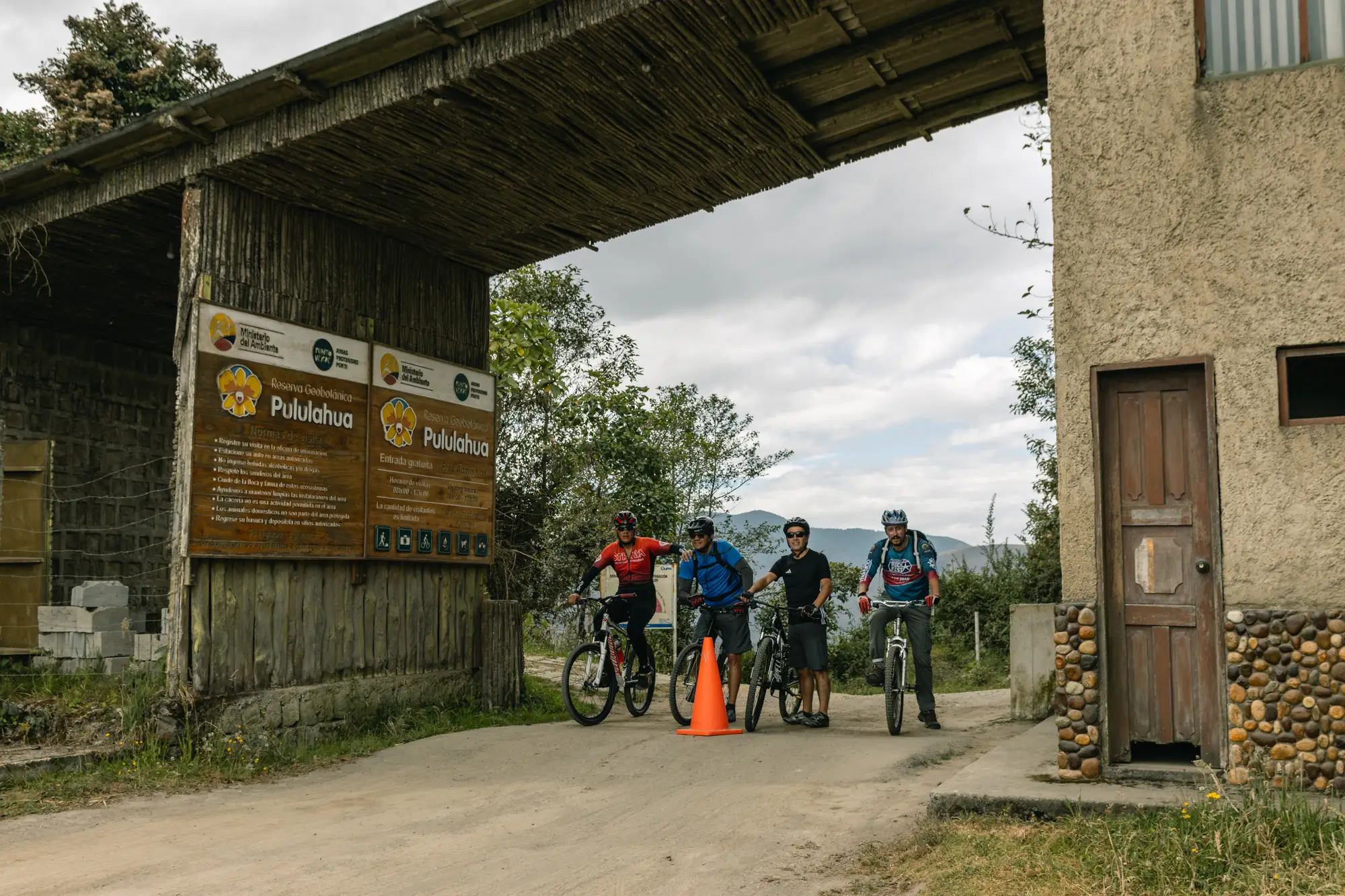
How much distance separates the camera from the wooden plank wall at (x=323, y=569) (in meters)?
9.28

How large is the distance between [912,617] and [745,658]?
864 cm

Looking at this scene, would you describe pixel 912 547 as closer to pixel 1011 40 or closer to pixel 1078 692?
pixel 1078 692

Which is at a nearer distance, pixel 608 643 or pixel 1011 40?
pixel 1011 40

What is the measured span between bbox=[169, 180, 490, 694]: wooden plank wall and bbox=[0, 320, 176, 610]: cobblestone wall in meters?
4.49

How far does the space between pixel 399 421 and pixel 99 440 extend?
195 inches

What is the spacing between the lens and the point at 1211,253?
653cm

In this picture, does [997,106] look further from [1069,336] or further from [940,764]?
[940,764]

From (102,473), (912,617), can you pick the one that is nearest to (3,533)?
(102,473)

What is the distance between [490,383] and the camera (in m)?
12.3

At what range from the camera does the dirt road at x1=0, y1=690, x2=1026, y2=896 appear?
567 cm

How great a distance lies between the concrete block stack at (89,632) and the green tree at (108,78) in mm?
7026

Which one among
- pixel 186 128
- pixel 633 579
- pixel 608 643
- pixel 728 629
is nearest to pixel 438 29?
pixel 186 128

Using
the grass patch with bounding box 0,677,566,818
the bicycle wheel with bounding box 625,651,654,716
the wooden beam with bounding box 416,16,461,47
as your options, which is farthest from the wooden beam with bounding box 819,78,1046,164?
the grass patch with bounding box 0,677,566,818

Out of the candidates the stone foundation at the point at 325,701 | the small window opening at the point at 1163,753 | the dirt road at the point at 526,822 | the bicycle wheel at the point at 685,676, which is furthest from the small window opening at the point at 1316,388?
the stone foundation at the point at 325,701
